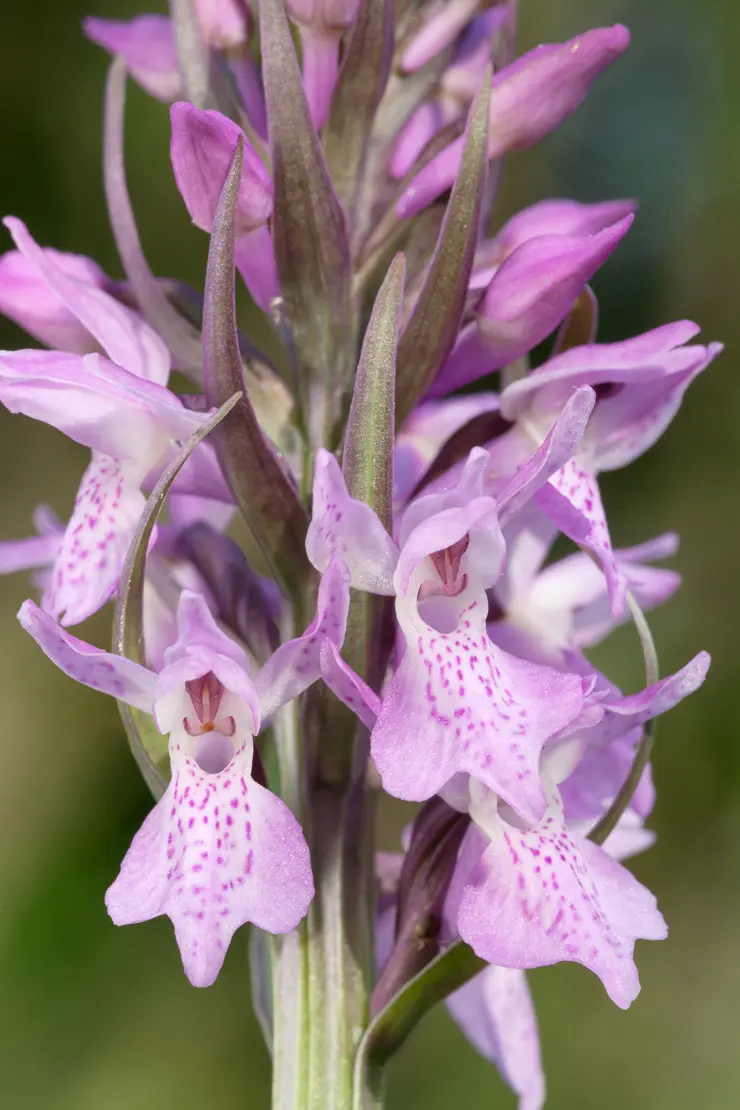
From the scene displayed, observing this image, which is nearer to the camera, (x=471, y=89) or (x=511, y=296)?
(x=511, y=296)

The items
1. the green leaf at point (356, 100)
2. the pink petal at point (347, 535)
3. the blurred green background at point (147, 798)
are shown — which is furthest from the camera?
the blurred green background at point (147, 798)

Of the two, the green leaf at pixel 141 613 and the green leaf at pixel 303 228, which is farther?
the green leaf at pixel 303 228

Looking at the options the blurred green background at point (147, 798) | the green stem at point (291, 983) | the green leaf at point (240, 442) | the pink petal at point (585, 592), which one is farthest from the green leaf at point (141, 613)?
the blurred green background at point (147, 798)

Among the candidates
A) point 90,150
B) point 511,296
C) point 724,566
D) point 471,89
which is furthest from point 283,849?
point 90,150

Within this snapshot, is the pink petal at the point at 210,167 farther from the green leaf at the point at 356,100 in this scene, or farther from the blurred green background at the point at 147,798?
the blurred green background at the point at 147,798

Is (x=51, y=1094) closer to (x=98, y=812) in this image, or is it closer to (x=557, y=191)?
(x=98, y=812)

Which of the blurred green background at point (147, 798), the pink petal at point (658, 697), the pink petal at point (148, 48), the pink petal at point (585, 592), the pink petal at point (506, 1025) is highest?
the pink petal at point (148, 48)

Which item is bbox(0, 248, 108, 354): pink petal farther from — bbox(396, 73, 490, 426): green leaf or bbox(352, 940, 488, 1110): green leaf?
bbox(352, 940, 488, 1110): green leaf
